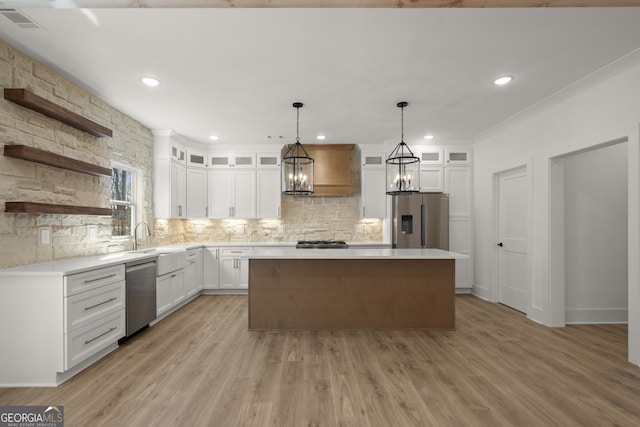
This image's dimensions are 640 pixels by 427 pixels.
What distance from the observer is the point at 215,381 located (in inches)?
98.1

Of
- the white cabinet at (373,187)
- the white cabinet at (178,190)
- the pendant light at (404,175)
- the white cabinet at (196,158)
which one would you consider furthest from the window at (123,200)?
the white cabinet at (373,187)

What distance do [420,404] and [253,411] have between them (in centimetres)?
118

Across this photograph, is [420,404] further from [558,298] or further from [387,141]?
[387,141]

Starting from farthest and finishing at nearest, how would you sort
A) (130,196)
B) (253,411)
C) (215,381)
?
1. (130,196)
2. (215,381)
3. (253,411)

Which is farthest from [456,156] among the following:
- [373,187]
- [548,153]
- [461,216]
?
[548,153]

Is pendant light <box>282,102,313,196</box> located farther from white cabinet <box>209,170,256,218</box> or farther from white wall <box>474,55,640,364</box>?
white wall <box>474,55,640,364</box>

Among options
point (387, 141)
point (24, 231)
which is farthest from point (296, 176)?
point (387, 141)

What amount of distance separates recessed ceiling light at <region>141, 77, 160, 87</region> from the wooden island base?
90.6 inches

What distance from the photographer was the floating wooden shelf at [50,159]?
2557mm

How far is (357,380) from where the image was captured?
250 centimetres

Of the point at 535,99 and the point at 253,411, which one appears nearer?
the point at 253,411

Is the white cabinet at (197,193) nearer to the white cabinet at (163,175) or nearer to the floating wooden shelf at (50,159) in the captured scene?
the white cabinet at (163,175)

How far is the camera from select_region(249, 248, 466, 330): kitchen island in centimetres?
370

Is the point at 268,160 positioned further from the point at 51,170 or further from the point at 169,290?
the point at 51,170
